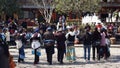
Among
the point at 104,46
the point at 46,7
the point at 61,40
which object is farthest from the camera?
the point at 46,7

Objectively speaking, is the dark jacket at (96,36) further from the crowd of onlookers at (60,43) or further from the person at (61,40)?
the person at (61,40)

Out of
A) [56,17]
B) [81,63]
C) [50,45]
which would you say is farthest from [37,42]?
[56,17]

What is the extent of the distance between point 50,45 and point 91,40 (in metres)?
2.15

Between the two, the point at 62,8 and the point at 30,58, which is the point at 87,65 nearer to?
the point at 30,58

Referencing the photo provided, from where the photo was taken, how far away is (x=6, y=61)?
4.50 m

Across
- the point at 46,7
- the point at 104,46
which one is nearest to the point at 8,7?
the point at 46,7

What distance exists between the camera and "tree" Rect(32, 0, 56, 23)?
45.8m

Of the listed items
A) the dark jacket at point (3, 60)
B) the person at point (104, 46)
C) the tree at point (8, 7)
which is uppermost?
the tree at point (8, 7)

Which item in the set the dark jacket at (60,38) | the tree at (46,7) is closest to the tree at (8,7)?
the tree at (46,7)

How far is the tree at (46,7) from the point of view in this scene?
45.8m

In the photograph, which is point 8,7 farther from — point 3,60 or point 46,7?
point 3,60

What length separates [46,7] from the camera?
48250 millimetres

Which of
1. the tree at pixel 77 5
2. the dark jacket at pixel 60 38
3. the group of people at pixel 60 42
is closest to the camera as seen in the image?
the group of people at pixel 60 42

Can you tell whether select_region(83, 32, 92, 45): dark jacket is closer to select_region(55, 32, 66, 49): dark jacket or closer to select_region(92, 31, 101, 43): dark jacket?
select_region(92, 31, 101, 43): dark jacket
